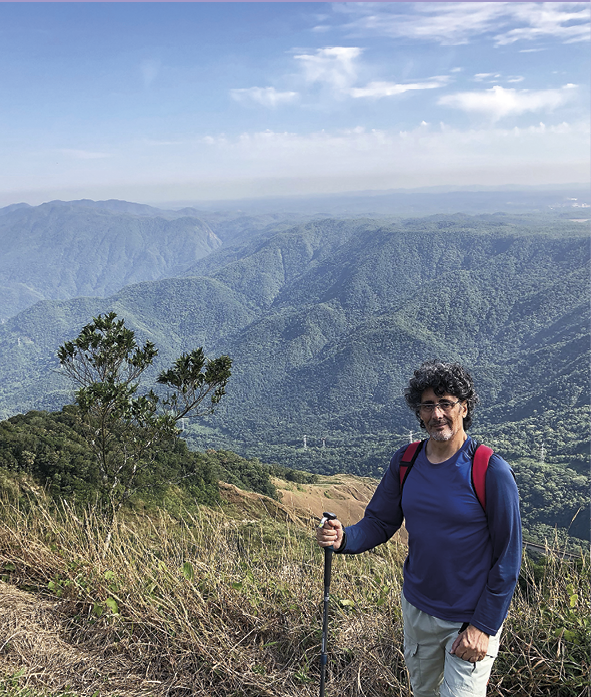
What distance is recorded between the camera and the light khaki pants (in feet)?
6.76

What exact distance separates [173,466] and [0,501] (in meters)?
15.8

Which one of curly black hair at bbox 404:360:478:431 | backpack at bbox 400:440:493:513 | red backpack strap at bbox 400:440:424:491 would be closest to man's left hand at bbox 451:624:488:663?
backpack at bbox 400:440:493:513

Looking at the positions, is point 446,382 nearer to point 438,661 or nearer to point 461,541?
point 461,541

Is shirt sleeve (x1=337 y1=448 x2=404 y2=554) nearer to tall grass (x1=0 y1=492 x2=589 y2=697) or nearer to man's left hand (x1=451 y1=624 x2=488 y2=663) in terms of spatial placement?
man's left hand (x1=451 y1=624 x2=488 y2=663)

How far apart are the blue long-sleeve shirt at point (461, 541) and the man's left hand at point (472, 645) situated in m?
0.03

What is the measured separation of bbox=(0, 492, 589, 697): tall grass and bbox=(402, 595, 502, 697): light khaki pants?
46cm

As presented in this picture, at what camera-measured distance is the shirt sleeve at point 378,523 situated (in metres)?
2.44

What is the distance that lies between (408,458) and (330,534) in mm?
539

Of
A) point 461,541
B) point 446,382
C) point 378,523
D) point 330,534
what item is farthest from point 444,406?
point 330,534

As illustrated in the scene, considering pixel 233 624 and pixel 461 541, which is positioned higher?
pixel 461 541

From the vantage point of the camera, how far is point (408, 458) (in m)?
2.33

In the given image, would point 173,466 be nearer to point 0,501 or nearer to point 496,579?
point 0,501

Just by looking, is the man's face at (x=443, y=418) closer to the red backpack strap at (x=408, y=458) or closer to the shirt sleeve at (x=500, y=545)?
the red backpack strap at (x=408, y=458)

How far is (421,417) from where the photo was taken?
7.92 ft
